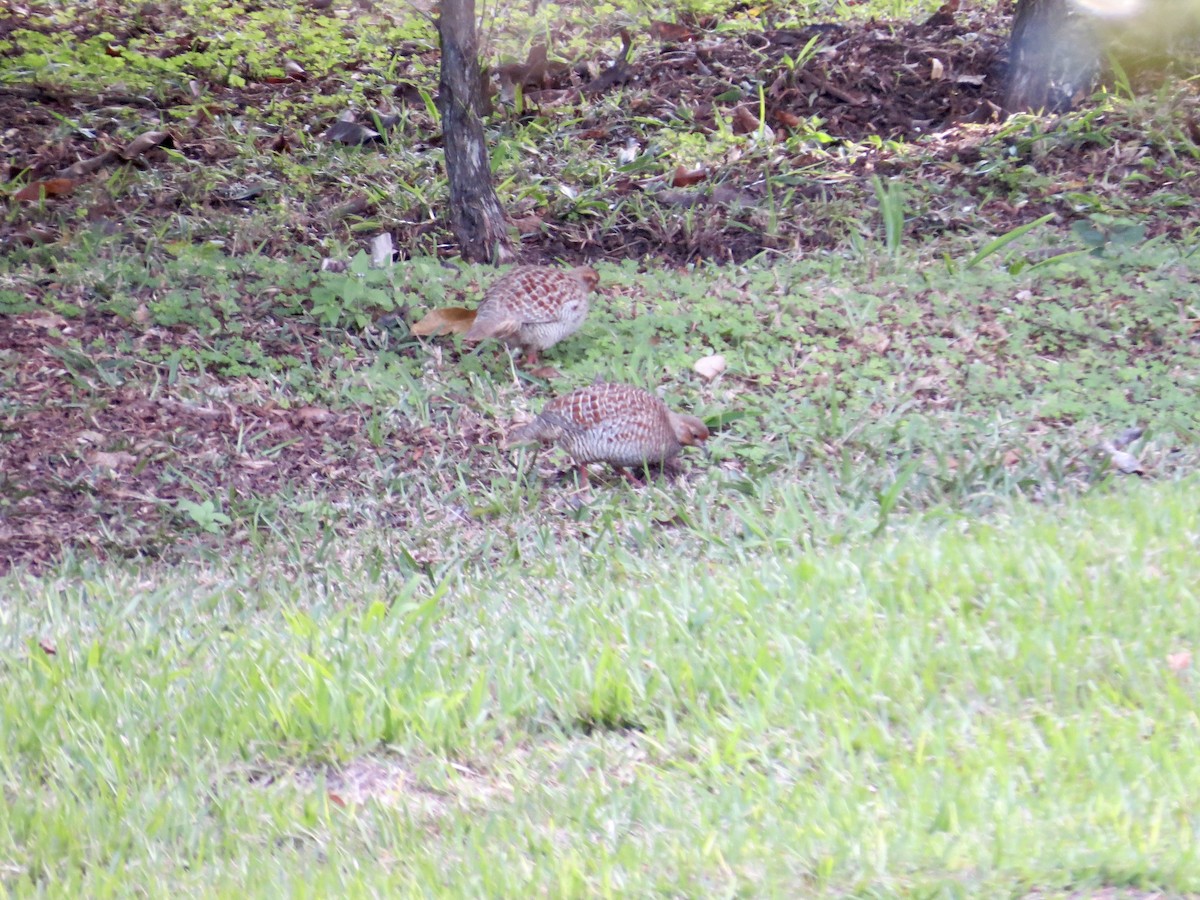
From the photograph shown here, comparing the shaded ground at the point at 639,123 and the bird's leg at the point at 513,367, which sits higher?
the shaded ground at the point at 639,123

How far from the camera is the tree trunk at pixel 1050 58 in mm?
10258

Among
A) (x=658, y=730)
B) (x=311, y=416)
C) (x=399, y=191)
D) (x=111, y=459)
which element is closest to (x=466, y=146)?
(x=399, y=191)

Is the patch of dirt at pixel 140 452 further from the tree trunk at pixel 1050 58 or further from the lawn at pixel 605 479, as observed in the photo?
the tree trunk at pixel 1050 58

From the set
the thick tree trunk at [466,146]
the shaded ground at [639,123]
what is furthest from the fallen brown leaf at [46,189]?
the thick tree trunk at [466,146]

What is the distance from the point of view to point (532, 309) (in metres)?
7.24

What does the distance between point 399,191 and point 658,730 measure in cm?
686

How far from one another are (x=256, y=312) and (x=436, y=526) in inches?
102

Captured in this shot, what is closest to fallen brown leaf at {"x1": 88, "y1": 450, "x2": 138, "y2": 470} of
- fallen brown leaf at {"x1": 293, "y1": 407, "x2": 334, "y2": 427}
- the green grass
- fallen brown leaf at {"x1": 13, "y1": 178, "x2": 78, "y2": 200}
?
fallen brown leaf at {"x1": 293, "y1": 407, "x2": 334, "y2": 427}

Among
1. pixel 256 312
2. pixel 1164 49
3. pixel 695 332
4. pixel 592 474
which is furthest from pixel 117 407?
pixel 1164 49

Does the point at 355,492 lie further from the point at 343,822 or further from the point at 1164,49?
the point at 1164,49

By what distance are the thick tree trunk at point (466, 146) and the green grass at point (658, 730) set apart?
14.0ft

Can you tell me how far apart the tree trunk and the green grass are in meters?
6.19

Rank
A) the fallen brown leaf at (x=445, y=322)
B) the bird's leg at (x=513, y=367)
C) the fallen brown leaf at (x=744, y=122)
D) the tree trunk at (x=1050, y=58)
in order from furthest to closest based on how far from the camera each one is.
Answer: the fallen brown leaf at (x=744, y=122), the tree trunk at (x=1050, y=58), the fallen brown leaf at (x=445, y=322), the bird's leg at (x=513, y=367)

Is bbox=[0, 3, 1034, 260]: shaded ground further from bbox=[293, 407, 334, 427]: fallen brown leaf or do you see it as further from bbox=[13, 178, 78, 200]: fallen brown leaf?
bbox=[293, 407, 334, 427]: fallen brown leaf
